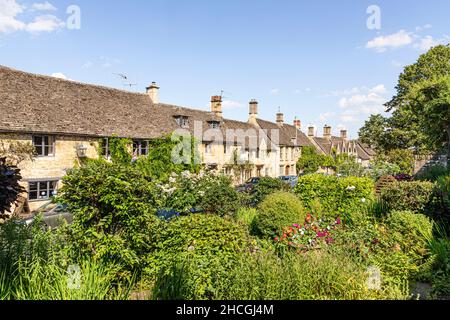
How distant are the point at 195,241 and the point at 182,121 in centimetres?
2509

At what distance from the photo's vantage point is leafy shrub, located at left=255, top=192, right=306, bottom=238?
9.25 meters

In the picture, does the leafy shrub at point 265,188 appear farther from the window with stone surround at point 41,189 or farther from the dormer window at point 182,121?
the dormer window at point 182,121

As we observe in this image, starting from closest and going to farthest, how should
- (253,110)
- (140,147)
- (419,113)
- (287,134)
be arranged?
1. (419,113)
2. (140,147)
3. (253,110)
4. (287,134)

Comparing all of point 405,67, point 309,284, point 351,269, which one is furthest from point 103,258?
point 405,67

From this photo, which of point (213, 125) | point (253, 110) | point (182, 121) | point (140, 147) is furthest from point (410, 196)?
point (253, 110)

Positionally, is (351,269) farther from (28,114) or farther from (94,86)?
(94,86)

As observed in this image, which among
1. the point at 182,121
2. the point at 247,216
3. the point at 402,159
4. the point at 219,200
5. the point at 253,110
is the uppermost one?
the point at 253,110

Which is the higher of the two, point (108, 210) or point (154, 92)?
point (154, 92)

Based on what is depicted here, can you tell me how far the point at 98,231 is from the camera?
5.82 m

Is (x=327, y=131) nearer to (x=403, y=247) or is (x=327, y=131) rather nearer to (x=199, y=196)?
A: (x=199, y=196)

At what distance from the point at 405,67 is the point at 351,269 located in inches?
1416

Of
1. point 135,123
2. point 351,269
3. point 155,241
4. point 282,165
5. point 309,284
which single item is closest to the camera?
point 309,284

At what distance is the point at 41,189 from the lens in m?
19.9

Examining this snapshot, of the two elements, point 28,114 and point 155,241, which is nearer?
point 155,241
